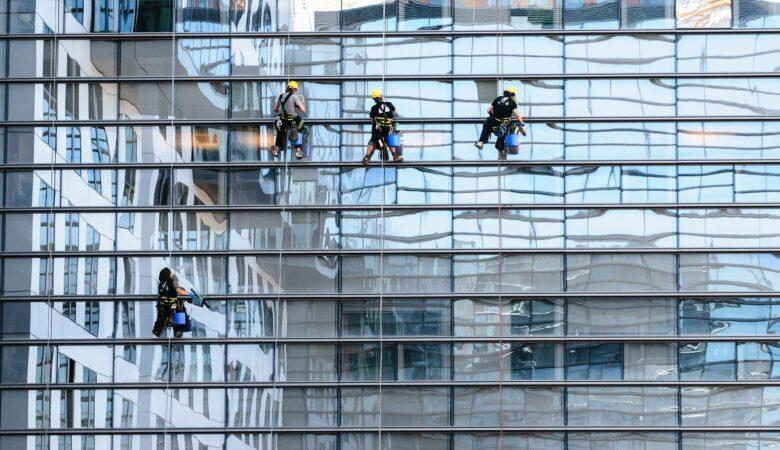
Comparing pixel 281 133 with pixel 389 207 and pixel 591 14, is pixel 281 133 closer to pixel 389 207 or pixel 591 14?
pixel 389 207

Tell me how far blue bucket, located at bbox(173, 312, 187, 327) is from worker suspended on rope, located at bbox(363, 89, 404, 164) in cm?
530

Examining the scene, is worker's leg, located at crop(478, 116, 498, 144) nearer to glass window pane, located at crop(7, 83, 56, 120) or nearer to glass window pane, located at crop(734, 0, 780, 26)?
glass window pane, located at crop(734, 0, 780, 26)

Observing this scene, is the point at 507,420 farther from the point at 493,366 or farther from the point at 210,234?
the point at 210,234

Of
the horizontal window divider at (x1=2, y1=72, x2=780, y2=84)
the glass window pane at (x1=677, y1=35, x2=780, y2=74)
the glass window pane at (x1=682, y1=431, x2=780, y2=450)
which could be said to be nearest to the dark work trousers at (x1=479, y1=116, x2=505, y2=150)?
the horizontal window divider at (x1=2, y1=72, x2=780, y2=84)

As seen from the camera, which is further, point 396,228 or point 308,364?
point 396,228

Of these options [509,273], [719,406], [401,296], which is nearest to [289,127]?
[401,296]

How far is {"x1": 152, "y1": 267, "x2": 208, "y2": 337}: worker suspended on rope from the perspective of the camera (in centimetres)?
2702

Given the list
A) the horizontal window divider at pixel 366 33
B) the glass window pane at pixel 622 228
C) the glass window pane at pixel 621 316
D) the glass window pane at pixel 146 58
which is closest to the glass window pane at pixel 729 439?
the glass window pane at pixel 621 316

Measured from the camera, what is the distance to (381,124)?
27.2 meters

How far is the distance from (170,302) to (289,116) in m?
4.80

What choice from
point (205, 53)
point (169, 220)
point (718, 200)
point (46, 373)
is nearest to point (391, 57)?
point (205, 53)

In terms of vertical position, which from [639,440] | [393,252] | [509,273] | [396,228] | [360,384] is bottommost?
[639,440]

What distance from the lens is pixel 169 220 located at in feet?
92.4

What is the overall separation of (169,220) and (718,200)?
12292 millimetres
